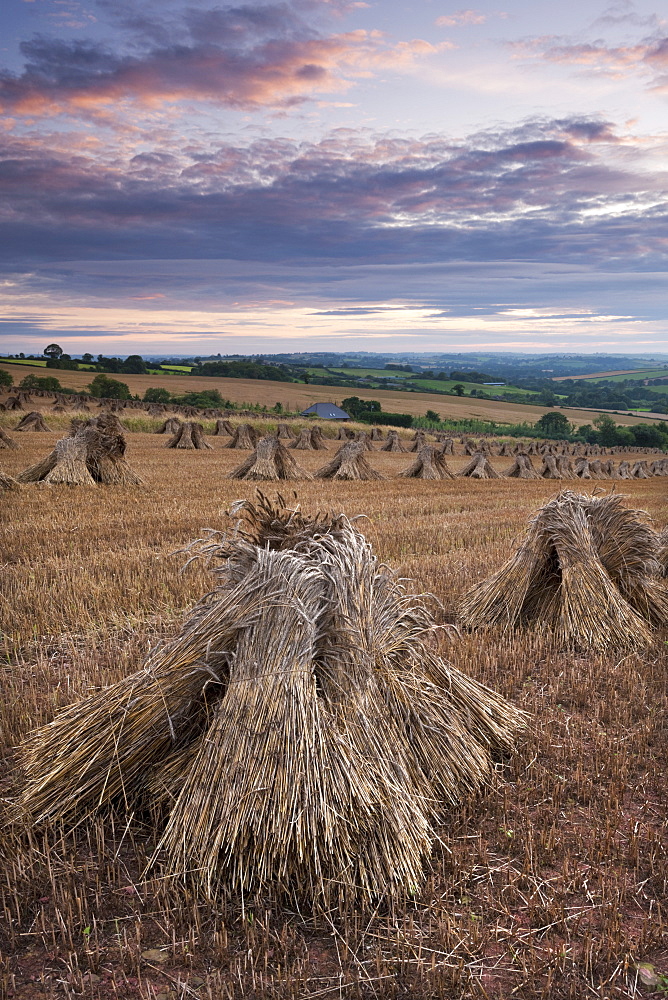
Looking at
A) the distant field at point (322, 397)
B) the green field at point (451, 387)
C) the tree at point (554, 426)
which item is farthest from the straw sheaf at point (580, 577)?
the green field at point (451, 387)

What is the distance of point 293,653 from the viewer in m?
3.23

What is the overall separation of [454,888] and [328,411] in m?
62.5

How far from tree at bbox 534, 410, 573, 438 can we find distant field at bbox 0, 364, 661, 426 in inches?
113

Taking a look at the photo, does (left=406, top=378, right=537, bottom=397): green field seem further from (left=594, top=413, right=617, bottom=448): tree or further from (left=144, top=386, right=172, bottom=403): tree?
(left=144, top=386, right=172, bottom=403): tree

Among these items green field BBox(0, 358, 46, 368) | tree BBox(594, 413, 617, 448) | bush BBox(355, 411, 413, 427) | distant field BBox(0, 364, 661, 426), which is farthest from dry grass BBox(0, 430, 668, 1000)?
green field BBox(0, 358, 46, 368)

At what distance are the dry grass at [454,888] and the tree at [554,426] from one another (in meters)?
68.9

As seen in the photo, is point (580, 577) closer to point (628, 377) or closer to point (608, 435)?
point (608, 435)

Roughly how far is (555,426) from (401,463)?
48660 millimetres

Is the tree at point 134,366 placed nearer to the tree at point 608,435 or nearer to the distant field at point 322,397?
the distant field at point 322,397

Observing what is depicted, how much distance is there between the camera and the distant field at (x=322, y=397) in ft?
217

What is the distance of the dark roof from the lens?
63781 millimetres

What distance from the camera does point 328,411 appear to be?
6462 cm

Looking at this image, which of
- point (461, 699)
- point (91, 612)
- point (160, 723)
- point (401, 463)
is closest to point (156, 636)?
point (91, 612)

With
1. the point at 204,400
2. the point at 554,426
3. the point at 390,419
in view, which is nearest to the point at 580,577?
the point at 204,400
